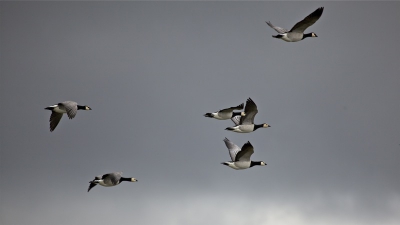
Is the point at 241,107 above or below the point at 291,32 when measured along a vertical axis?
below

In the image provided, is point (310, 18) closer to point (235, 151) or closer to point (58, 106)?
point (235, 151)

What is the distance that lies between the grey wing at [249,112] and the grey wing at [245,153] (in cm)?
147

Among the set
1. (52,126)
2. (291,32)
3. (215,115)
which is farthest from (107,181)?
(291,32)

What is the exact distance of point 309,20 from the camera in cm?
2608

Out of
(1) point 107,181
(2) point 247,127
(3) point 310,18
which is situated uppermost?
(3) point 310,18

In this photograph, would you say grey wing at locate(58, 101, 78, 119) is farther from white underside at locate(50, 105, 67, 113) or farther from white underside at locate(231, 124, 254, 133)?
white underside at locate(231, 124, 254, 133)

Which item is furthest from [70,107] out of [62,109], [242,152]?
[242,152]

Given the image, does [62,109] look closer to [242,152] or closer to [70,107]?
[70,107]

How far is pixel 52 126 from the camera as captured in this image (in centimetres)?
2800

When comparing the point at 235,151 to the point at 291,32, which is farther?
the point at 235,151

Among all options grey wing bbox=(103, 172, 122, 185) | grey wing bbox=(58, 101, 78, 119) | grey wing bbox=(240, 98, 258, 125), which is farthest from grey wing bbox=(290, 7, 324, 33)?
grey wing bbox=(103, 172, 122, 185)

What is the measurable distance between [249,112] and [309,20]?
412cm

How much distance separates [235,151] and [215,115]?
2.47m

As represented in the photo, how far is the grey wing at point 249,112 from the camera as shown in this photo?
26.6m
